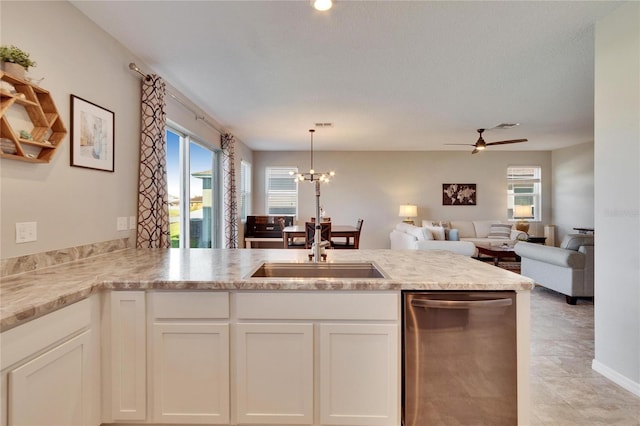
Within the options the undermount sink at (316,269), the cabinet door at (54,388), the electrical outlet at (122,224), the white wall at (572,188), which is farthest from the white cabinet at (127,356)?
the white wall at (572,188)

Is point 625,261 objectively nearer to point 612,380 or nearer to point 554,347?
point 612,380

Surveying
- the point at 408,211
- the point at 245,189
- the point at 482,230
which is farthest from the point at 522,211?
the point at 245,189

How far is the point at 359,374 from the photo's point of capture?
5.12ft

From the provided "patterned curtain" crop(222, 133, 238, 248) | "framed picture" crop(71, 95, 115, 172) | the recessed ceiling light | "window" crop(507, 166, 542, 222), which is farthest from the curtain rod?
"window" crop(507, 166, 542, 222)

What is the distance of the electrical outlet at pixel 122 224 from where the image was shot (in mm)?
2443

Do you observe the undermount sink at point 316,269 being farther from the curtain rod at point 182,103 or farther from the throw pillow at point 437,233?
the throw pillow at point 437,233

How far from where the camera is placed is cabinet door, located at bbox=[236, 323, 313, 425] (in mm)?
1562

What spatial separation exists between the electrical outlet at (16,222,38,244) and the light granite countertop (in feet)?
0.58

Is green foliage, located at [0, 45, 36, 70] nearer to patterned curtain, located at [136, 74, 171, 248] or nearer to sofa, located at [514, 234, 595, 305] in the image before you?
patterned curtain, located at [136, 74, 171, 248]

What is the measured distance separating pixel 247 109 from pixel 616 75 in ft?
12.1

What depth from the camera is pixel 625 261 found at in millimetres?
2100

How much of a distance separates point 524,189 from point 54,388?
9.08 metres

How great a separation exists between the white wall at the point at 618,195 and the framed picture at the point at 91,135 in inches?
139

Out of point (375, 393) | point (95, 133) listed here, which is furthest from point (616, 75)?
point (95, 133)
